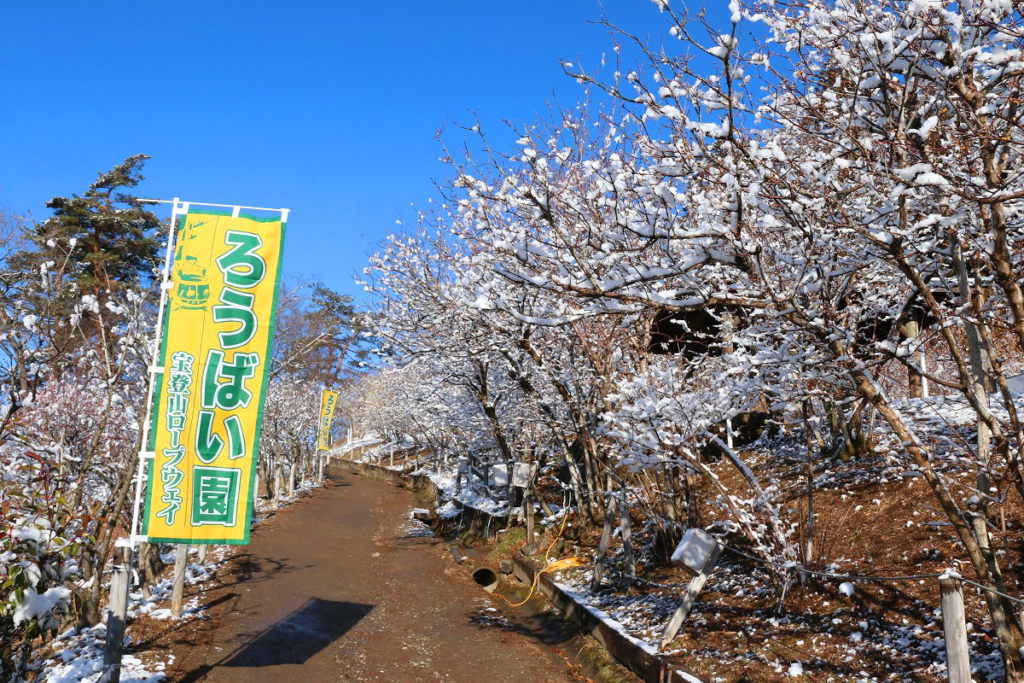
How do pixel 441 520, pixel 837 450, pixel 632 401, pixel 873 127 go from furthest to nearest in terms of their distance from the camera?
pixel 441 520, pixel 837 450, pixel 632 401, pixel 873 127

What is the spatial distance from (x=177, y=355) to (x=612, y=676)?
6.08 m

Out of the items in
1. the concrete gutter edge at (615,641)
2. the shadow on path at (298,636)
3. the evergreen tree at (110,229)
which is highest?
the evergreen tree at (110,229)

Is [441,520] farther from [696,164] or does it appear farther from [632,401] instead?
[696,164]

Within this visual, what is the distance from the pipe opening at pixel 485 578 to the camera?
13555 mm

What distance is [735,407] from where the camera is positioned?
345 inches

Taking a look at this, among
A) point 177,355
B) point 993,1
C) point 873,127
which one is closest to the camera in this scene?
point 993,1

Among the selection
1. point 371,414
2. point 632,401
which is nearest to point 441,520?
point 632,401

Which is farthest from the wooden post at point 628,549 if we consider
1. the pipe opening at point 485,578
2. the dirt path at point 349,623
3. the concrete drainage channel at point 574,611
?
the pipe opening at point 485,578

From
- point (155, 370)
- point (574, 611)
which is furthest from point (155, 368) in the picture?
point (574, 611)

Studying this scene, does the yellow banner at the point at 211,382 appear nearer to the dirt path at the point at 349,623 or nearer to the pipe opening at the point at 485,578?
the dirt path at the point at 349,623

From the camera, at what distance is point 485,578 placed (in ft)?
45.3

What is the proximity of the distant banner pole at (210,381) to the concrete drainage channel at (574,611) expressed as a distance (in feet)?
14.9

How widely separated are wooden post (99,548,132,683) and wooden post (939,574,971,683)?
7403 mm

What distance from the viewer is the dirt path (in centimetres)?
870
